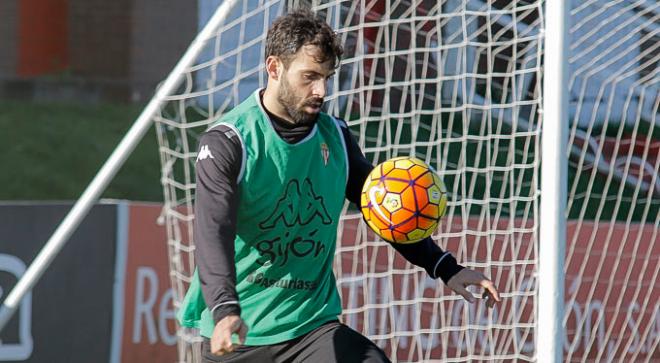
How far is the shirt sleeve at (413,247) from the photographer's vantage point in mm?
4164

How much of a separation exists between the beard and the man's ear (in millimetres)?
37

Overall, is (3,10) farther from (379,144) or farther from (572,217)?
(379,144)

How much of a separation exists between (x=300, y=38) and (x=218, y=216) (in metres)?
0.63

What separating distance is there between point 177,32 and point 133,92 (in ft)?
3.02

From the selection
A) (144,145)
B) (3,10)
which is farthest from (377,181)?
(3,10)

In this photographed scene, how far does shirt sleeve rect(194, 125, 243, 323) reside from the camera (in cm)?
359

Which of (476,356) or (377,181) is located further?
(476,356)

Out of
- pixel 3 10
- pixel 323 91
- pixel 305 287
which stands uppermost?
pixel 3 10

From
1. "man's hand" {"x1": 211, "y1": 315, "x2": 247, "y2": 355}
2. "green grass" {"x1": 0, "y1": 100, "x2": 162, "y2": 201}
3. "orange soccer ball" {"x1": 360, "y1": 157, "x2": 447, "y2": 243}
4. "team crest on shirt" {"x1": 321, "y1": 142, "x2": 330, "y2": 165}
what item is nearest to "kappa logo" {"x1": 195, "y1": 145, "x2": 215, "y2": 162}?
"team crest on shirt" {"x1": 321, "y1": 142, "x2": 330, "y2": 165}

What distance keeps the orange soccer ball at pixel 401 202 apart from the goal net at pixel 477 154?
1620 mm

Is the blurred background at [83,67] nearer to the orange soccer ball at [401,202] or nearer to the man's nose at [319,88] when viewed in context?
the orange soccer ball at [401,202]

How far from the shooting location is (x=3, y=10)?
47.9 ft

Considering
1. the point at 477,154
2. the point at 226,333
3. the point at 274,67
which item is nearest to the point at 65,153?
the point at 477,154

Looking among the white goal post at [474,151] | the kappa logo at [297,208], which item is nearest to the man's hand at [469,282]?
the kappa logo at [297,208]
